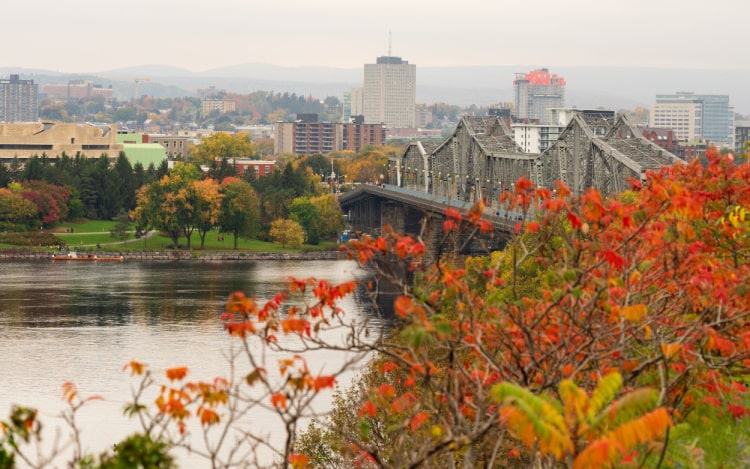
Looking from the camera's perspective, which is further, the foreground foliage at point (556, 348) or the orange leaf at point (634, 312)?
the orange leaf at point (634, 312)

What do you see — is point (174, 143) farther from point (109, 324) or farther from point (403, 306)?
point (403, 306)

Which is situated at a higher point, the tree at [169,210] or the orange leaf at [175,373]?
the orange leaf at [175,373]

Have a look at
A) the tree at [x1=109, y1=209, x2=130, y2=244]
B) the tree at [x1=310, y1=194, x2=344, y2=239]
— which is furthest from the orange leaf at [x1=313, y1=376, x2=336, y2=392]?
the tree at [x1=310, y1=194, x2=344, y2=239]

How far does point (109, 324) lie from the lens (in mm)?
53969

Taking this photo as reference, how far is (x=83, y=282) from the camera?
71375mm

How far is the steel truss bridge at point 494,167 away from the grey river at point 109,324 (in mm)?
10038

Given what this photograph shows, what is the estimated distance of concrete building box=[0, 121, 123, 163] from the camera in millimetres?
130875

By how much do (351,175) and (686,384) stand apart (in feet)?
430

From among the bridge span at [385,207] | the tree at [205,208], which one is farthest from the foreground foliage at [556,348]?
the tree at [205,208]

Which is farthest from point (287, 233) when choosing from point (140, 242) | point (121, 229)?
point (121, 229)

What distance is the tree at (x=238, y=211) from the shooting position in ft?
312

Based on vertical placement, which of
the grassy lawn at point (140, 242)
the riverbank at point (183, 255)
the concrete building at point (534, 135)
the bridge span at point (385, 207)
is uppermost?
the concrete building at point (534, 135)

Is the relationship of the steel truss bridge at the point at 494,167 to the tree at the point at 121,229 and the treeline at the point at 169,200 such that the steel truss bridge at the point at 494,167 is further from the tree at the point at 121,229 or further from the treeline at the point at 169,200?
the tree at the point at 121,229

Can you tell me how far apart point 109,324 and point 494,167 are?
5014 centimetres
